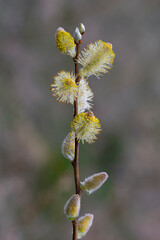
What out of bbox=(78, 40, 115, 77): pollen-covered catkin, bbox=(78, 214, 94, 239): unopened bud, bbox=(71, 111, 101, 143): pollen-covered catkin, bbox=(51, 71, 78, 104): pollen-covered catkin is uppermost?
bbox=(78, 40, 115, 77): pollen-covered catkin

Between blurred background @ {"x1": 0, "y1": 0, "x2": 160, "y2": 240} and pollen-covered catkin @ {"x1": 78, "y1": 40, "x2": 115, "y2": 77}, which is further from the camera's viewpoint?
blurred background @ {"x1": 0, "y1": 0, "x2": 160, "y2": 240}

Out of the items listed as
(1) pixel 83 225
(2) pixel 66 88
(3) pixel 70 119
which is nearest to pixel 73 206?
(1) pixel 83 225

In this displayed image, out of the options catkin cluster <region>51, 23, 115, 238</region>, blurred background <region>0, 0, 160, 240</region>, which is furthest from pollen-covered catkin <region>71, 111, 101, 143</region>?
blurred background <region>0, 0, 160, 240</region>

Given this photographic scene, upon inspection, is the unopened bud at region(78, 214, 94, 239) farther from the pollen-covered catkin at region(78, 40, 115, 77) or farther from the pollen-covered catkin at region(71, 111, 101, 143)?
the pollen-covered catkin at region(78, 40, 115, 77)

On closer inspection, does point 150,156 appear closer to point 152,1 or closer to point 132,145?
point 132,145

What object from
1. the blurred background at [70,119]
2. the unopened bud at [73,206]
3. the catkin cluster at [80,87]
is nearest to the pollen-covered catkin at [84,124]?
the catkin cluster at [80,87]

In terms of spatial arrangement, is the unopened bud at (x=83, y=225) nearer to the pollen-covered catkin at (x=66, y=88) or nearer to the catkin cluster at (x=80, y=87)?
the catkin cluster at (x=80, y=87)

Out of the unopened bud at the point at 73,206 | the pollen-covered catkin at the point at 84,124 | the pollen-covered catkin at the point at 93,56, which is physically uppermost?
the pollen-covered catkin at the point at 93,56

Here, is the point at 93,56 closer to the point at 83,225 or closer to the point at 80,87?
the point at 80,87

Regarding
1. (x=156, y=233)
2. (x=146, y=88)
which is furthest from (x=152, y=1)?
(x=156, y=233)
